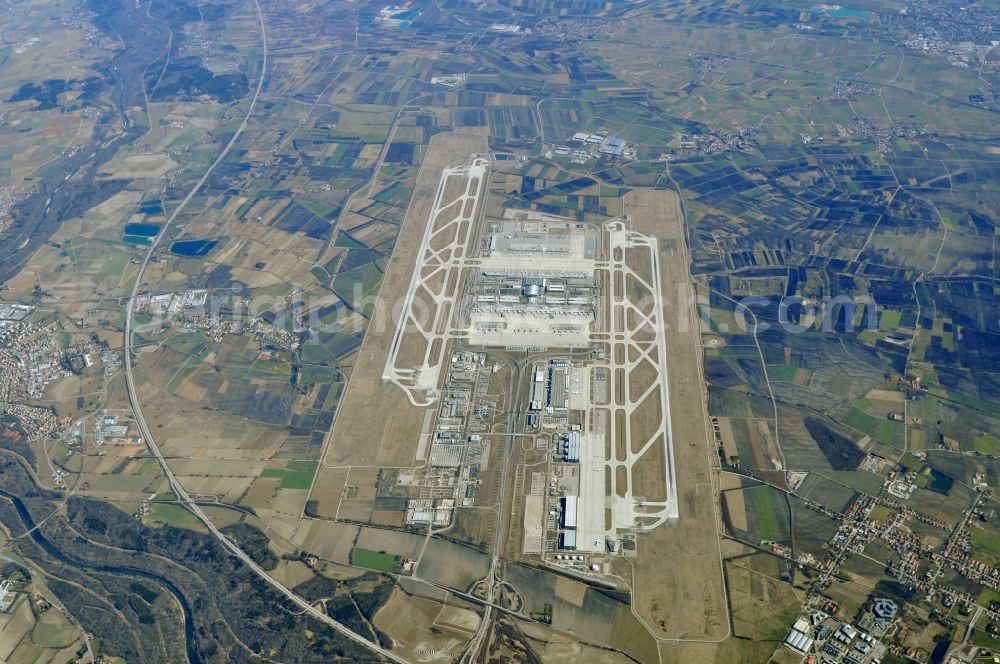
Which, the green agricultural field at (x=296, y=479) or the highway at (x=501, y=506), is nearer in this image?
the highway at (x=501, y=506)

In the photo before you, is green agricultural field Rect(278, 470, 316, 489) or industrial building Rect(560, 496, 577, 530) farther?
green agricultural field Rect(278, 470, 316, 489)

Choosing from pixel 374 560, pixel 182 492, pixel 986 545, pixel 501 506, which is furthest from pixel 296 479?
pixel 986 545

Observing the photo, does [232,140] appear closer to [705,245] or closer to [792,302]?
[705,245]

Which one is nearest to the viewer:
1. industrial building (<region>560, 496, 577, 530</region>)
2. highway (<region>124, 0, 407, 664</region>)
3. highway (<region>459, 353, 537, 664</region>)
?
highway (<region>459, 353, 537, 664</region>)

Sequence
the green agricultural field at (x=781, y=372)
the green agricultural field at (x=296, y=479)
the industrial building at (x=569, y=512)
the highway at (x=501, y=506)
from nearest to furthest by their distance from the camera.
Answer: the highway at (x=501, y=506) < the industrial building at (x=569, y=512) < the green agricultural field at (x=296, y=479) < the green agricultural field at (x=781, y=372)

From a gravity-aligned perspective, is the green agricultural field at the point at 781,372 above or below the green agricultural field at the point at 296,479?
above

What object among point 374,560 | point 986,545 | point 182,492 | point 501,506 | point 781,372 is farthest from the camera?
point 781,372

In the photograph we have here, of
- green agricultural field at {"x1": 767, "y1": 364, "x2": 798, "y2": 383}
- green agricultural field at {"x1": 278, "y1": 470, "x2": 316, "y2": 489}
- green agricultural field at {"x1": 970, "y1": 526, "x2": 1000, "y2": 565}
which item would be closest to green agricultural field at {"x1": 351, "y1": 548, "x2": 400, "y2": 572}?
green agricultural field at {"x1": 278, "y1": 470, "x2": 316, "y2": 489}

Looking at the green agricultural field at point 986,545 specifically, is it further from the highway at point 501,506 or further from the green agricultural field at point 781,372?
the highway at point 501,506

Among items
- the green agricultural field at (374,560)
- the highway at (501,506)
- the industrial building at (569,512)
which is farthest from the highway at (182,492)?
the industrial building at (569,512)

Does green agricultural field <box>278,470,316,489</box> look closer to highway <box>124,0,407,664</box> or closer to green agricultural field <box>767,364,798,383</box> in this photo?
highway <box>124,0,407,664</box>

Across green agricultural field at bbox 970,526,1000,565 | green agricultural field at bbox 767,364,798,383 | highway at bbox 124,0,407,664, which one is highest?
green agricultural field at bbox 767,364,798,383

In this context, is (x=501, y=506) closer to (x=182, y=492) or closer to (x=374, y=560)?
(x=374, y=560)
